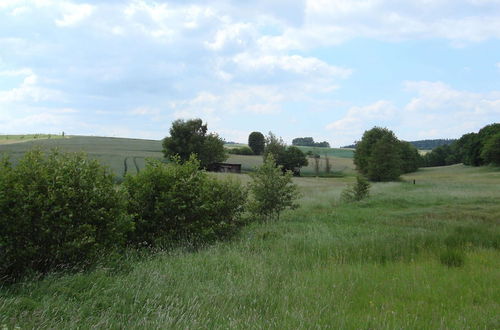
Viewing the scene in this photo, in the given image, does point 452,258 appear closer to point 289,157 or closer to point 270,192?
point 270,192

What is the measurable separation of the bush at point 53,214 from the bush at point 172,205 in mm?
1813

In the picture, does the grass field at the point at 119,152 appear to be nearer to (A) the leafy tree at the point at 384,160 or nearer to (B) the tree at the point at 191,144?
(B) the tree at the point at 191,144

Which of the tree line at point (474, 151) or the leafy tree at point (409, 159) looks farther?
the leafy tree at point (409, 159)

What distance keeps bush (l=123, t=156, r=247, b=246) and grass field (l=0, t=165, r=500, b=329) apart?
5.05 ft

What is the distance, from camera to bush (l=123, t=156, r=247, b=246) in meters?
11.6

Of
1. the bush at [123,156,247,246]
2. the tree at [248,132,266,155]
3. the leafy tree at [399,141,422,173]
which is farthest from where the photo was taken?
the tree at [248,132,266,155]

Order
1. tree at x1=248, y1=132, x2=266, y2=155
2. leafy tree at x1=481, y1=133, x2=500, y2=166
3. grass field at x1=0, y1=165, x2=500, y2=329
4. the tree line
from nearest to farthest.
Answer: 1. grass field at x1=0, y1=165, x2=500, y2=329
2. leafy tree at x1=481, y1=133, x2=500, y2=166
3. the tree line
4. tree at x1=248, y1=132, x2=266, y2=155

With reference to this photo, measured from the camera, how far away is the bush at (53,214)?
7.69 metres

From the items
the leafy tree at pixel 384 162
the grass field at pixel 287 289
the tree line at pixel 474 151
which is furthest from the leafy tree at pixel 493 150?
the grass field at pixel 287 289

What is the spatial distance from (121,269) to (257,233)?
5888 mm

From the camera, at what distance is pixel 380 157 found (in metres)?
62.3

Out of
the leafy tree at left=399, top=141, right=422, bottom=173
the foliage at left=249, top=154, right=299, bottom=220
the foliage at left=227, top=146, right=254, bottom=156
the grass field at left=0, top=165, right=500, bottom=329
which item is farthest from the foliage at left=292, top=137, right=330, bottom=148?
the grass field at left=0, top=165, right=500, bottom=329

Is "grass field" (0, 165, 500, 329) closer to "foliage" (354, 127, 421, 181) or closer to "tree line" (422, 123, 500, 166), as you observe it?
"foliage" (354, 127, 421, 181)

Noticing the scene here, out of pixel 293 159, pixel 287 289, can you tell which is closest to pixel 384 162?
pixel 293 159
